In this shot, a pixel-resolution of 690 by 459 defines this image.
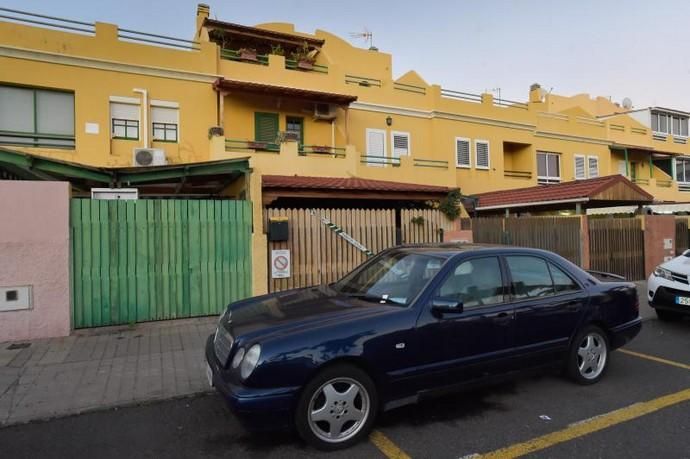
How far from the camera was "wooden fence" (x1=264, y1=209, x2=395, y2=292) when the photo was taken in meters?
8.45

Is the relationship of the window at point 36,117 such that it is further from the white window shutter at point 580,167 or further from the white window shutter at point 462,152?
the white window shutter at point 580,167

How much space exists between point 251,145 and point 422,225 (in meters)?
6.07

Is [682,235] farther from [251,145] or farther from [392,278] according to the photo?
[392,278]

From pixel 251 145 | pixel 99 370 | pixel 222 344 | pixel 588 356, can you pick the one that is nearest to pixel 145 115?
pixel 251 145

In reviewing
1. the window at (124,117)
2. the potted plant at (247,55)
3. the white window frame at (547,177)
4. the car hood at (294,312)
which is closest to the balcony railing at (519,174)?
the white window frame at (547,177)

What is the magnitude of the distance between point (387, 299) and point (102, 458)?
8.36 ft

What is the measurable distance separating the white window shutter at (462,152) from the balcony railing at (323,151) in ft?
18.7

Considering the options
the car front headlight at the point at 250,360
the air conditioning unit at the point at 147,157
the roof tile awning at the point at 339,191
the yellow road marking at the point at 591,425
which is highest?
the air conditioning unit at the point at 147,157

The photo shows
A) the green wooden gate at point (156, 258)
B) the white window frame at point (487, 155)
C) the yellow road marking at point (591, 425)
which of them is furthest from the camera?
the white window frame at point (487, 155)

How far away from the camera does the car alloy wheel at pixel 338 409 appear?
3285 mm

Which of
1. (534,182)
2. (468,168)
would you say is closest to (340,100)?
(468,168)

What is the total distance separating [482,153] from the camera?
18250 millimetres

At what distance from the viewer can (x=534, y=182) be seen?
19406mm

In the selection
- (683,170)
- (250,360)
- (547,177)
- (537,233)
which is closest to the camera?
(250,360)
